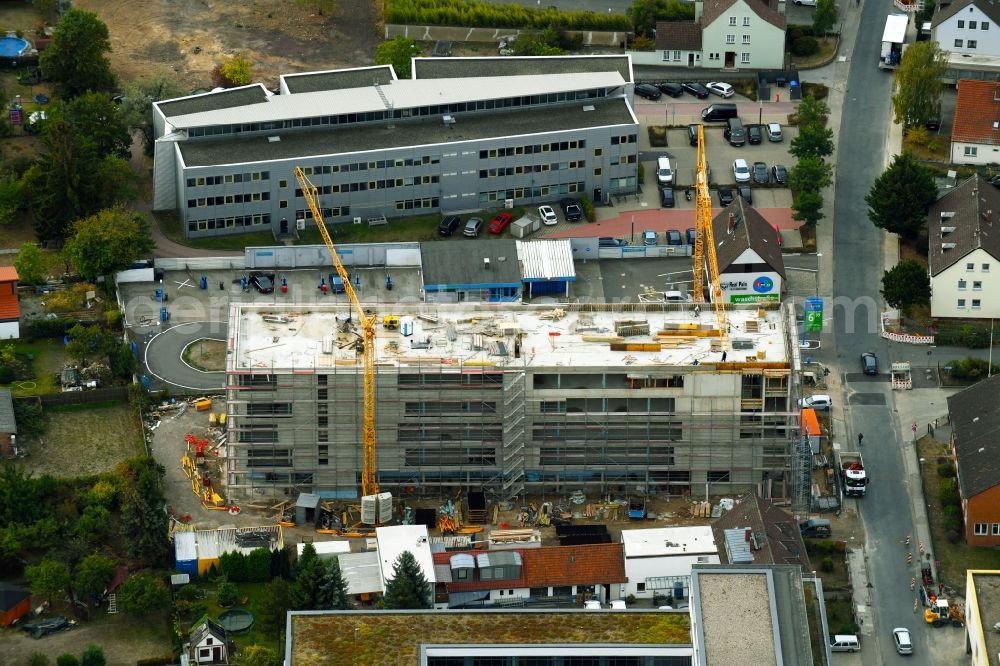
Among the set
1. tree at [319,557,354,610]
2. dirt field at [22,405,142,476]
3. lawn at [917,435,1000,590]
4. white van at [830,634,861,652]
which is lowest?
white van at [830,634,861,652]

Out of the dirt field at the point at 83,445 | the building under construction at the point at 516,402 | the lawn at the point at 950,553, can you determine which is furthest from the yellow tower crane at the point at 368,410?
the lawn at the point at 950,553

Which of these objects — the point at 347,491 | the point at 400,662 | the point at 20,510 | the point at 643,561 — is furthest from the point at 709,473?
the point at 20,510

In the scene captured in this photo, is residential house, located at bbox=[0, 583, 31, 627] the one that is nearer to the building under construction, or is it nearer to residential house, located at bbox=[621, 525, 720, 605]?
the building under construction

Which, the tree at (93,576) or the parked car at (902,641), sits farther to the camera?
the tree at (93,576)

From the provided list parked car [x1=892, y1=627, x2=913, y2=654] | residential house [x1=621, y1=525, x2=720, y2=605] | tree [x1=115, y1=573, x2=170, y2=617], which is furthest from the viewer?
residential house [x1=621, y1=525, x2=720, y2=605]

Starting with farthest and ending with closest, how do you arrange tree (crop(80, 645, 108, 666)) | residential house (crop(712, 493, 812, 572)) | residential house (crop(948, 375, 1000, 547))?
residential house (crop(948, 375, 1000, 547)), residential house (crop(712, 493, 812, 572)), tree (crop(80, 645, 108, 666))

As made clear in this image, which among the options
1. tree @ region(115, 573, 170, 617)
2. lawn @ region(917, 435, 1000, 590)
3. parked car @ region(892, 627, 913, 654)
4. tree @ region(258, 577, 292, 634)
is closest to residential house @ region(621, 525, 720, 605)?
parked car @ region(892, 627, 913, 654)

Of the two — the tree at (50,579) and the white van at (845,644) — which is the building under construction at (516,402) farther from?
the tree at (50,579)
